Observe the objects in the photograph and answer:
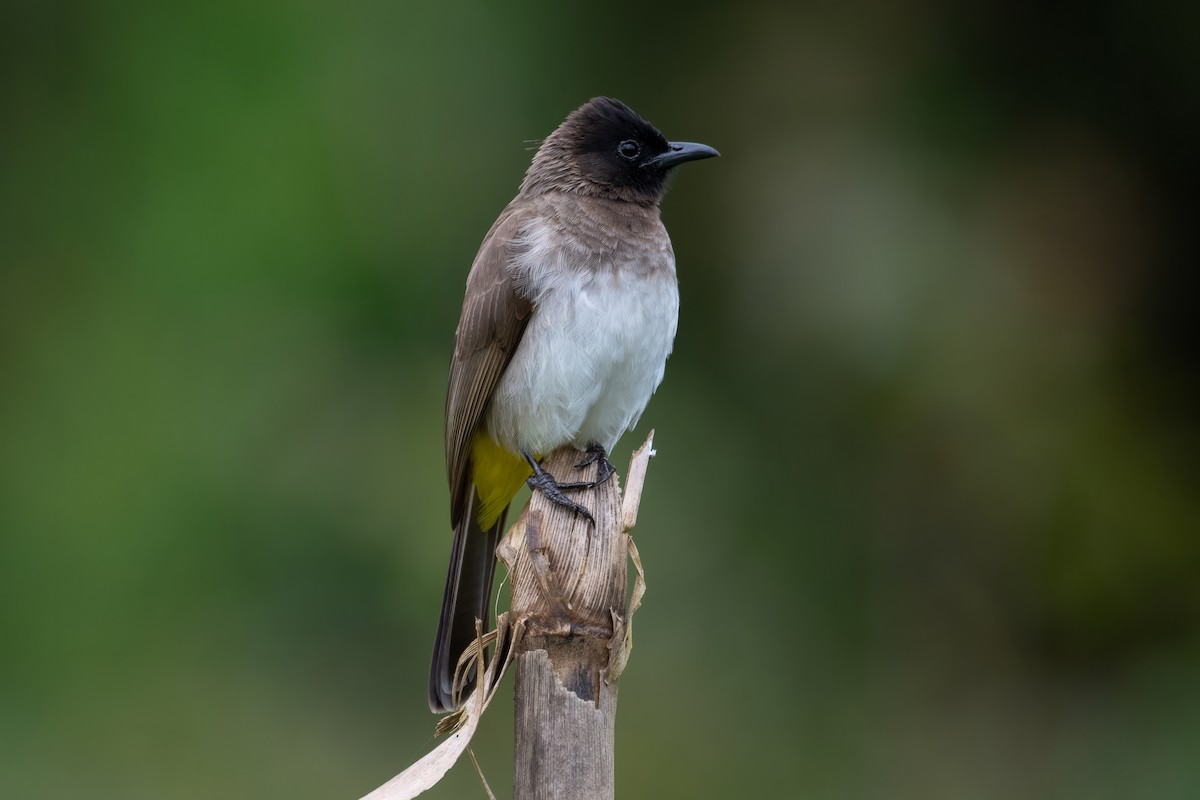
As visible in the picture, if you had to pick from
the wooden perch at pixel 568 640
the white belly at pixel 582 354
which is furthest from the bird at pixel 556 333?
the wooden perch at pixel 568 640

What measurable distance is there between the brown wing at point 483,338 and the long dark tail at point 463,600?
3.3 inches

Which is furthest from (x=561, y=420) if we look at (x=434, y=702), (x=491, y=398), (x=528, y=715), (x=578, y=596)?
(x=528, y=715)

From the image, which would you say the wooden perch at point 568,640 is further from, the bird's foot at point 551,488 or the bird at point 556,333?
the bird at point 556,333

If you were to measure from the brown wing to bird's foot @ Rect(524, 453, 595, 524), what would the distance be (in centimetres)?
20

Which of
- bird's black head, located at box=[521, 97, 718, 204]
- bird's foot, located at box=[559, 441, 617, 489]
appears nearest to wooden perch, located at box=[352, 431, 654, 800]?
bird's foot, located at box=[559, 441, 617, 489]

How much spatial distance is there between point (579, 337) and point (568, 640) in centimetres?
112

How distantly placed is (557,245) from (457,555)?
863 mm

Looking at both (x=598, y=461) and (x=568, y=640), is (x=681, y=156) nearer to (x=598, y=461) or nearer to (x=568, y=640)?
(x=598, y=461)

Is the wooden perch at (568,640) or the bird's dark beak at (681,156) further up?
the bird's dark beak at (681,156)

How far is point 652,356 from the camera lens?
3.26 m

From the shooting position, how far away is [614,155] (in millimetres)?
3508

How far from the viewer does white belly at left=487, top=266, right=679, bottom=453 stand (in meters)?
3.14

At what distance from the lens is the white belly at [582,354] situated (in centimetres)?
314

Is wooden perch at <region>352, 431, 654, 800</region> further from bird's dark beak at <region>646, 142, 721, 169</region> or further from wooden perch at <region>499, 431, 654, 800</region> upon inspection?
bird's dark beak at <region>646, 142, 721, 169</region>
